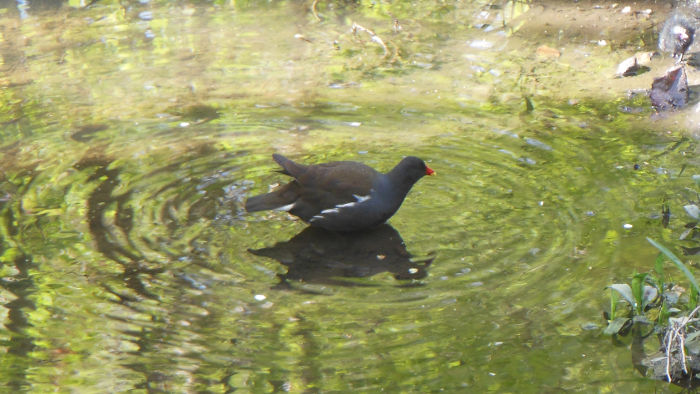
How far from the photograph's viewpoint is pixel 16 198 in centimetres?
686

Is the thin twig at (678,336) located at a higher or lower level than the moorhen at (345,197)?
higher

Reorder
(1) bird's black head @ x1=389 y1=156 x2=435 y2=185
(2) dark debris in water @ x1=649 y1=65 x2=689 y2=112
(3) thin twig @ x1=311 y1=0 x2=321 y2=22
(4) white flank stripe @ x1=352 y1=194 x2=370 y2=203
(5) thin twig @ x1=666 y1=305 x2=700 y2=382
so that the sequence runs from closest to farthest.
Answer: (5) thin twig @ x1=666 y1=305 x2=700 y2=382, (4) white flank stripe @ x1=352 y1=194 x2=370 y2=203, (1) bird's black head @ x1=389 y1=156 x2=435 y2=185, (2) dark debris in water @ x1=649 y1=65 x2=689 y2=112, (3) thin twig @ x1=311 y1=0 x2=321 y2=22

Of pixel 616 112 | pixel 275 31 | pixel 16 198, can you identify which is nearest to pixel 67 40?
pixel 275 31

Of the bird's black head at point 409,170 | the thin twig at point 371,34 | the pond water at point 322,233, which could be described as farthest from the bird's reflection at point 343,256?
the thin twig at point 371,34

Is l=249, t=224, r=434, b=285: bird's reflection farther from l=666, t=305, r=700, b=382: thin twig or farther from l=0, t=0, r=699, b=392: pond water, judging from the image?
l=666, t=305, r=700, b=382: thin twig

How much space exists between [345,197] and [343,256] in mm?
468

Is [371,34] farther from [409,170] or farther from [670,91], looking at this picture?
[409,170]

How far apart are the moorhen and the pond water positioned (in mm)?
167

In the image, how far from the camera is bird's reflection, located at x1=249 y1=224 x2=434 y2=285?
18.9 ft

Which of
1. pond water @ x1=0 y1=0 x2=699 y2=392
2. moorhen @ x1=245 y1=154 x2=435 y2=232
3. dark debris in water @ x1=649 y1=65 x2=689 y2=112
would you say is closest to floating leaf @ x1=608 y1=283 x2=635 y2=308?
pond water @ x1=0 y1=0 x2=699 y2=392

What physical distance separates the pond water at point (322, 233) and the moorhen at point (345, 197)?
0.55 ft

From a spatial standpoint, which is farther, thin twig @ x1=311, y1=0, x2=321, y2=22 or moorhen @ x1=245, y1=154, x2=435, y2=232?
thin twig @ x1=311, y1=0, x2=321, y2=22

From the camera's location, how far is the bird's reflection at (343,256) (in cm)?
577

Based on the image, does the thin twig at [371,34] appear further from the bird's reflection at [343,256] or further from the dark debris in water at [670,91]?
the bird's reflection at [343,256]
